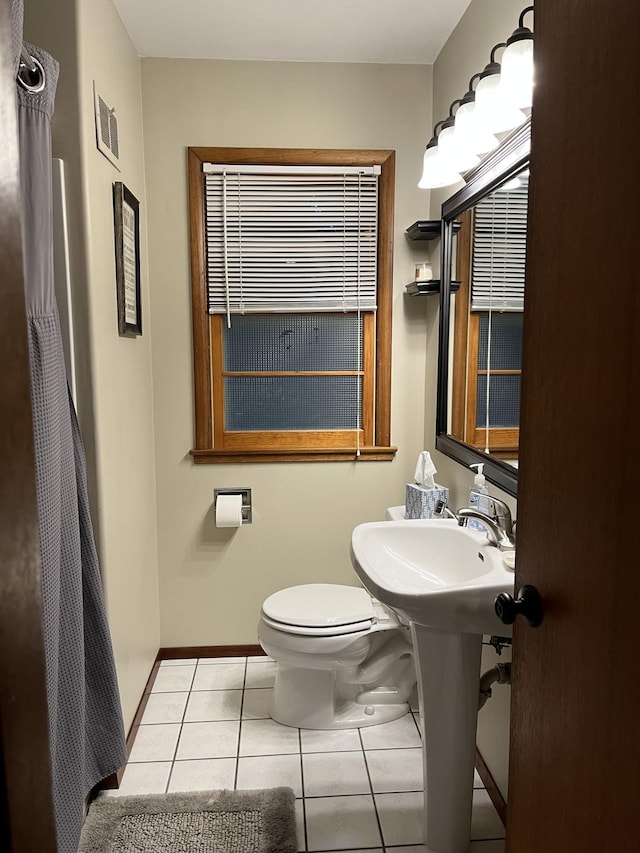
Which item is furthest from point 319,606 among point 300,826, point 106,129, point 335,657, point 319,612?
point 106,129

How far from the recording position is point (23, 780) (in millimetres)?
487

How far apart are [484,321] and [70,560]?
1.36 meters

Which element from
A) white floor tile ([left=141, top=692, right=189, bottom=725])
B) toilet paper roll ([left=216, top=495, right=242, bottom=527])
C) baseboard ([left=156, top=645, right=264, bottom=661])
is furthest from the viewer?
baseboard ([left=156, top=645, right=264, bottom=661])

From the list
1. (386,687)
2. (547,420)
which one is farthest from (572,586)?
(386,687)

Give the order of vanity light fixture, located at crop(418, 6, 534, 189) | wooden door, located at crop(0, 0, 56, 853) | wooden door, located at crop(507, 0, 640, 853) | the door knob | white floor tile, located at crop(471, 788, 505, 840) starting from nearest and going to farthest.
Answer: wooden door, located at crop(0, 0, 56, 853)
wooden door, located at crop(507, 0, 640, 853)
the door knob
vanity light fixture, located at crop(418, 6, 534, 189)
white floor tile, located at crop(471, 788, 505, 840)

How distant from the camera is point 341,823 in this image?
1.82 m

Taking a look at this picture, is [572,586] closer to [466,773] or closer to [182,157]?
[466,773]

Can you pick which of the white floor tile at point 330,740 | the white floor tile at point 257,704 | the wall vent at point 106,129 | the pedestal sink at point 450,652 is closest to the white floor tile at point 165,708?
the white floor tile at point 257,704

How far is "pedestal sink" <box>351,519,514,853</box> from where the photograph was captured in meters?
1.42

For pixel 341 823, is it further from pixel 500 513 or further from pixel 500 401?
pixel 500 401

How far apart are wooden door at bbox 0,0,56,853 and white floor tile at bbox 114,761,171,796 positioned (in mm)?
1672

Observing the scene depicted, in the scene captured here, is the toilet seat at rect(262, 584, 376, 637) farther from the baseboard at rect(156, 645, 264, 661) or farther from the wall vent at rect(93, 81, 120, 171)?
the wall vent at rect(93, 81, 120, 171)

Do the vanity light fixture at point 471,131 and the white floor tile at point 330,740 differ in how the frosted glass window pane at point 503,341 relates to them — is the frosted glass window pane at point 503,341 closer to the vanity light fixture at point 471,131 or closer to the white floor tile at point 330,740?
the vanity light fixture at point 471,131

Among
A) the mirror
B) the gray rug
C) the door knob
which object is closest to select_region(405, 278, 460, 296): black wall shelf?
the mirror
